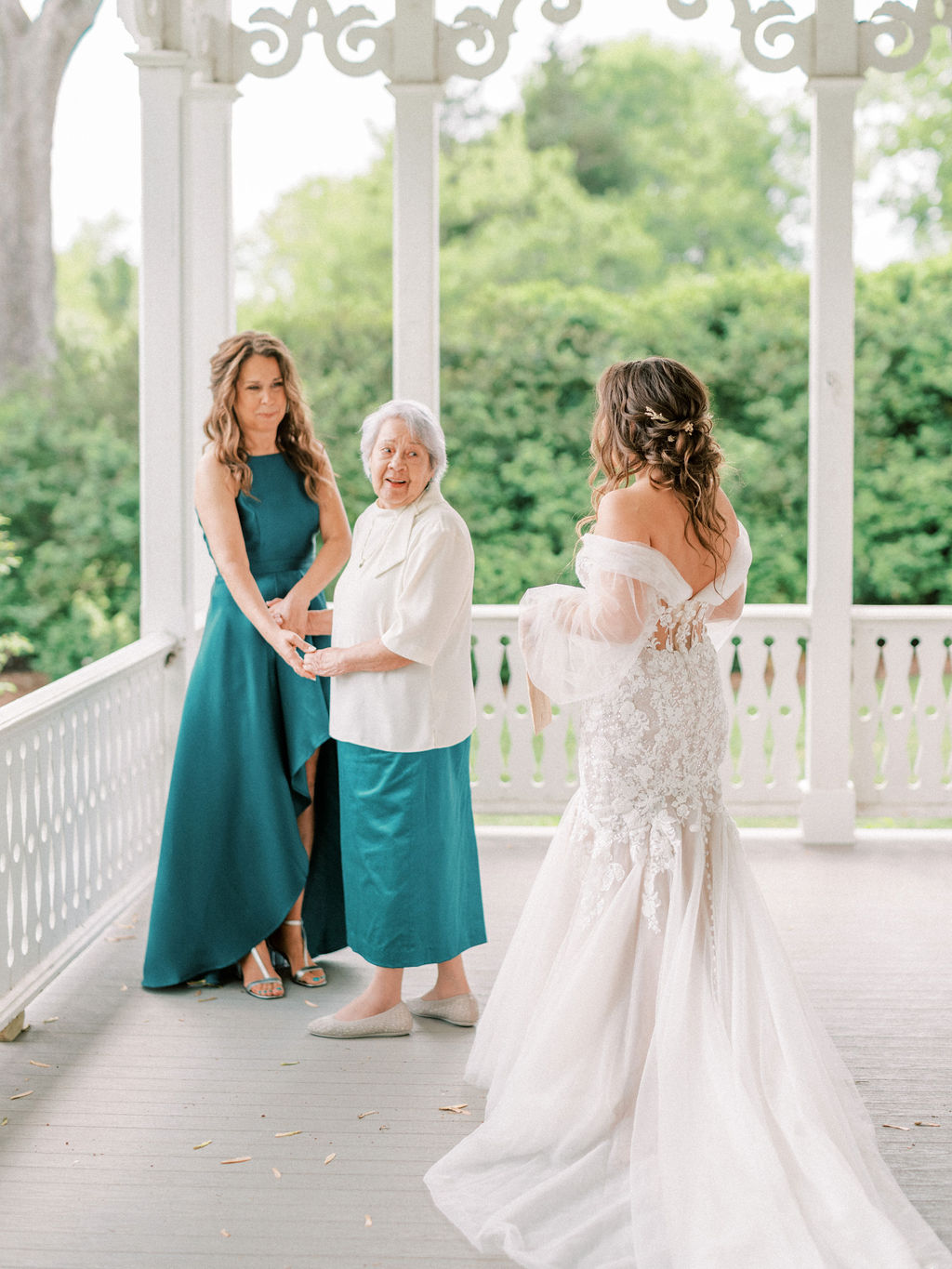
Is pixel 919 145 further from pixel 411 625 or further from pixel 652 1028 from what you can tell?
pixel 652 1028

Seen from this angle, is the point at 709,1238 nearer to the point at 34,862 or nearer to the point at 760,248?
the point at 34,862

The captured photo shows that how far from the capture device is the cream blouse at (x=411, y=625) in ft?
11.2

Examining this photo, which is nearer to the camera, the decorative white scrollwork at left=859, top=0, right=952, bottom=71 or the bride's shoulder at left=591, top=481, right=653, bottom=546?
the bride's shoulder at left=591, top=481, right=653, bottom=546

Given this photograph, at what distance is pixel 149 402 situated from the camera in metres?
4.90

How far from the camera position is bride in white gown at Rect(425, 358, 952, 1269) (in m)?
2.53

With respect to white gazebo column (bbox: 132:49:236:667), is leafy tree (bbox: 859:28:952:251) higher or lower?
higher

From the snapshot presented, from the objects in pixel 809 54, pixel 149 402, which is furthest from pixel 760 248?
pixel 149 402

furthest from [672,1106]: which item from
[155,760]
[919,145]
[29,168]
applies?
[919,145]

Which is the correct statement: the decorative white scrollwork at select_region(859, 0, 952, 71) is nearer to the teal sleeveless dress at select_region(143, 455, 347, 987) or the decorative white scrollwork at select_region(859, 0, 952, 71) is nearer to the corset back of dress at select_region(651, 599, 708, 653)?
the teal sleeveless dress at select_region(143, 455, 347, 987)

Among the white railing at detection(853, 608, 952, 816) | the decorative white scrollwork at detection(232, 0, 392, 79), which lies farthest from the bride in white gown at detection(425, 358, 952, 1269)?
the decorative white scrollwork at detection(232, 0, 392, 79)

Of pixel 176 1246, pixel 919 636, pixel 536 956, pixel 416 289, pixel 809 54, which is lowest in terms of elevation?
pixel 176 1246

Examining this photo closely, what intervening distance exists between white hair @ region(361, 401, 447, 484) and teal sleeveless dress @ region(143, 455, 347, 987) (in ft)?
1.80

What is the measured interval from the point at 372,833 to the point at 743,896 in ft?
3.41

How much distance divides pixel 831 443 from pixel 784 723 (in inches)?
46.2
